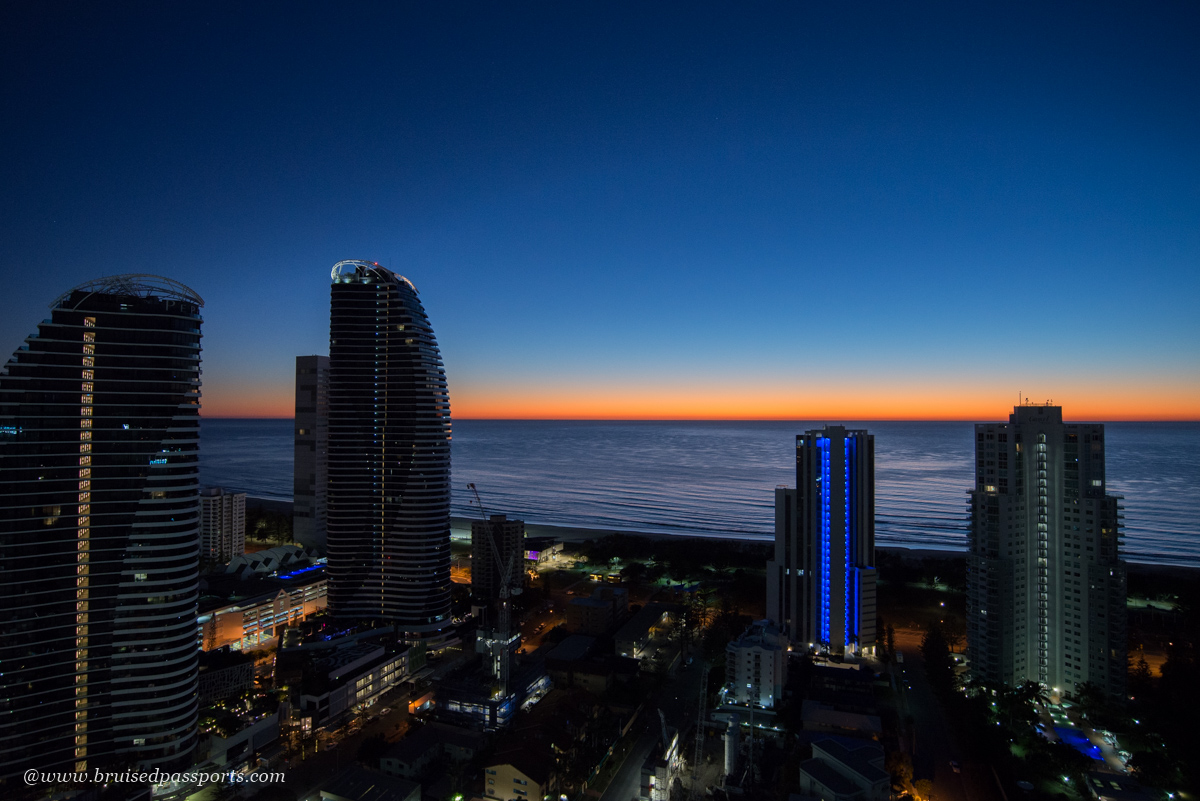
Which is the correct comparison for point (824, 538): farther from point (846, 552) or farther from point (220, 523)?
point (220, 523)

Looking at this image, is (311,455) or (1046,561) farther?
(311,455)

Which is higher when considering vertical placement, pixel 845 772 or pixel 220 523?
pixel 220 523

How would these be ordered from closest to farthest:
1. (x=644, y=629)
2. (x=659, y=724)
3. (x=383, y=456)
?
1. (x=659, y=724)
2. (x=644, y=629)
3. (x=383, y=456)

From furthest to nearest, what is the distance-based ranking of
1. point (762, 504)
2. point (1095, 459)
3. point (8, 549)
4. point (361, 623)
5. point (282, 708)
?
point (762, 504), point (361, 623), point (1095, 459), point (282, 708), point (8, 549)

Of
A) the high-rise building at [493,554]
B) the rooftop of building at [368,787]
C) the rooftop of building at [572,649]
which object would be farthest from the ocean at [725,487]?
the rooftop of building at [368,787]

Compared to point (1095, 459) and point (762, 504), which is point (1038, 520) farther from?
point (762, 504)

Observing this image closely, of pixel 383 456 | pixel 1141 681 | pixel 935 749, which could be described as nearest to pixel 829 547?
pixel 935 749

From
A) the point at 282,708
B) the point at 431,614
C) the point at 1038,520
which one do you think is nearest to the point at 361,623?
the point at 431,614
